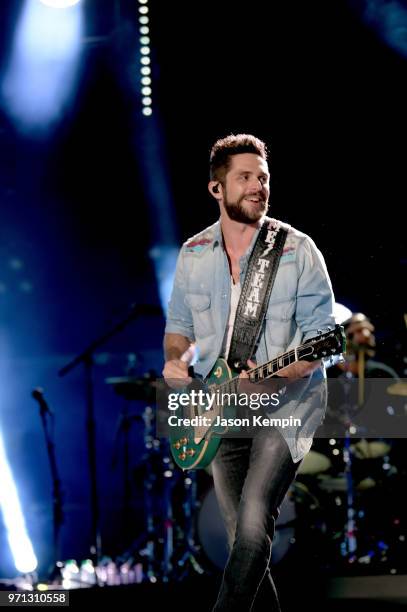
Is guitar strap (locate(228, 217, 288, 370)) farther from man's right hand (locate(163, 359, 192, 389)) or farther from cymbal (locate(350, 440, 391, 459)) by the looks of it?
cymbal (locate(350, 440, 391, 459))

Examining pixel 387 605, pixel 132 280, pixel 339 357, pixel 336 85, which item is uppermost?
pixel 336 85

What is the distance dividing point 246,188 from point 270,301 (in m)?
0.51

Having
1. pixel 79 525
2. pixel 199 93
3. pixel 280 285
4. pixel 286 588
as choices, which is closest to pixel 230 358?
pixel 280 285

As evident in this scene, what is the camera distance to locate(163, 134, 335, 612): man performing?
3.02m

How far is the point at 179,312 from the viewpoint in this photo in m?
3.85

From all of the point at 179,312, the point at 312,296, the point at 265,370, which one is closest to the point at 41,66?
the point at 179,312

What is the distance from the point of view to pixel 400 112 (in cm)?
611

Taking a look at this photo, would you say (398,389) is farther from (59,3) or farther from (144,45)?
(59,3)

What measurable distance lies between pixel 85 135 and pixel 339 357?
520cm

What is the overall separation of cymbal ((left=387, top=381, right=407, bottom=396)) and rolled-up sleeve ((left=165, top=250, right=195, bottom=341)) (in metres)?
2.91

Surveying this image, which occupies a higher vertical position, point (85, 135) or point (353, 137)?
point (85, 135)

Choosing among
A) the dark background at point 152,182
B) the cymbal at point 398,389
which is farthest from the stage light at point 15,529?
the cymbal at point 398,389

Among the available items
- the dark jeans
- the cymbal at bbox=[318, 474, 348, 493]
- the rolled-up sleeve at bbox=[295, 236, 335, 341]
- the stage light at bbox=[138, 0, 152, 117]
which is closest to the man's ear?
the rolled-up sleeve at bbox=[295, 236, 335, 341]

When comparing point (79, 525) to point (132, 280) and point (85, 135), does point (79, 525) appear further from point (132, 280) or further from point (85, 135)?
point (85, 135)
